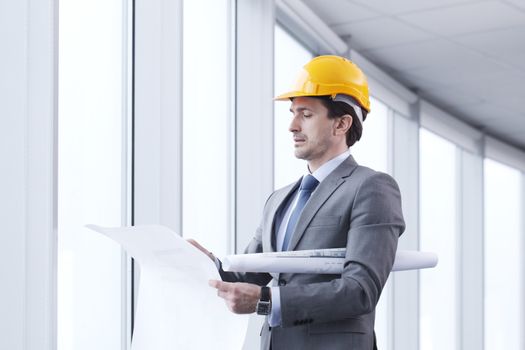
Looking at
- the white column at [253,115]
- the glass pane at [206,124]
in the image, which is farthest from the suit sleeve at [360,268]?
the white column at [253,115]

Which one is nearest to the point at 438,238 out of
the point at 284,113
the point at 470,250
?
the point at 470,250

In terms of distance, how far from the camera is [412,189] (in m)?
6.80

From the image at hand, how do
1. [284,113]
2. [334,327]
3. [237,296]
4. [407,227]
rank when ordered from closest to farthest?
[237,296], [334,327], [284,113], [407,227]

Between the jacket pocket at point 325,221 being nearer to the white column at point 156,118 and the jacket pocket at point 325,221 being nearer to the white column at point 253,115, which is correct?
the white column at point 156,118

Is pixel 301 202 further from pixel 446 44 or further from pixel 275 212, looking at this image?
pixel 446 44

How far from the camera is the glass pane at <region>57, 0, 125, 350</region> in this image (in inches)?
97.7

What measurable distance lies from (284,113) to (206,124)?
1093mm

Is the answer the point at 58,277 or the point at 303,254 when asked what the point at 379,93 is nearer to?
the point at 58,277

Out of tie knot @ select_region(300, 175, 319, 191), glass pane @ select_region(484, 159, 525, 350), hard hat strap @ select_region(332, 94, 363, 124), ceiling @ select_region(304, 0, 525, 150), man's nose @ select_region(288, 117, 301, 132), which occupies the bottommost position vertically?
glass pane @ select_region(484, 159, 525, 350)

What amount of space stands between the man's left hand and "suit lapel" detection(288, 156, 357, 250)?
205 mm

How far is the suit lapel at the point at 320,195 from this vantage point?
178cm

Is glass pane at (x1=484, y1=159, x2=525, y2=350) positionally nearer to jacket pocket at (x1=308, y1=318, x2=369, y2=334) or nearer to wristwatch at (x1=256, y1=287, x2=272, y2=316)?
jacket pocket at (x1=308, y1=318, x2=369, y2=334)

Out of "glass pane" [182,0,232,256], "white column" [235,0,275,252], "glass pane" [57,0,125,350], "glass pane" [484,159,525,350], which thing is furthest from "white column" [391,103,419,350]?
"glass pane" [57,0,125,350]

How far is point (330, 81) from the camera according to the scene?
1915mm
